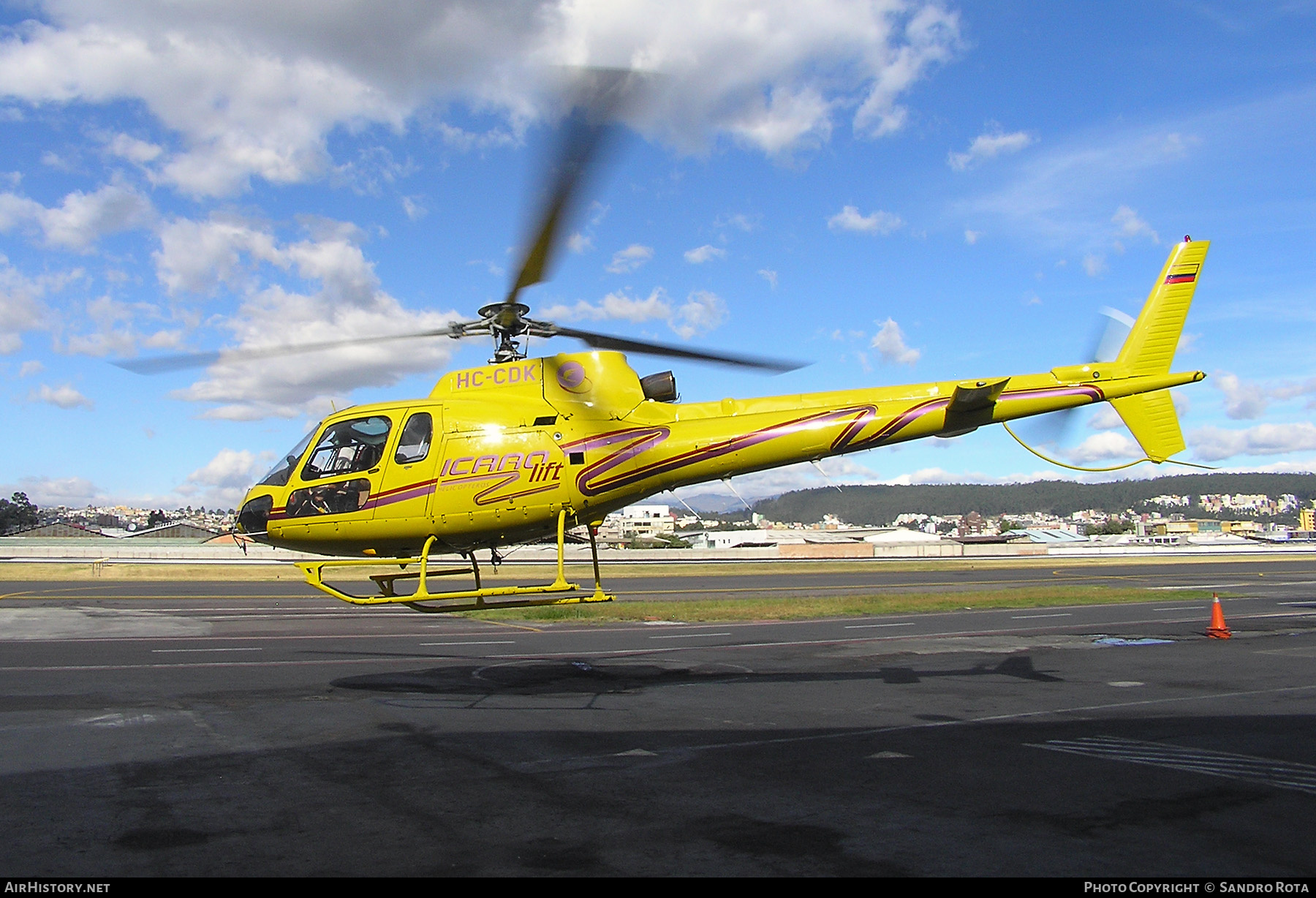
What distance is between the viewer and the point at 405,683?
48.2 ft

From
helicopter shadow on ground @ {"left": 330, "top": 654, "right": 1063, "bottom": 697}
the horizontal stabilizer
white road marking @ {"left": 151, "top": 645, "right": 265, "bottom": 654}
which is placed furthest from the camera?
white road marking @ {"left": 151, "top": 645, "right": 265, "bottom": 654}

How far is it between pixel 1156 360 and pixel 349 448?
41.3 ft

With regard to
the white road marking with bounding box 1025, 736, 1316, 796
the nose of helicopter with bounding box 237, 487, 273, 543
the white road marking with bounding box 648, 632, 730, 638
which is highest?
the nose of helicopter with bounding box 237, 487, 273, 543

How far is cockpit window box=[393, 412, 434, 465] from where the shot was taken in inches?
492

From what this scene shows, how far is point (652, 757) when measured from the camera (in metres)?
9.49

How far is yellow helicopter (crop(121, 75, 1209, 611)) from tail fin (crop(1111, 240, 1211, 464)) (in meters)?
0.05

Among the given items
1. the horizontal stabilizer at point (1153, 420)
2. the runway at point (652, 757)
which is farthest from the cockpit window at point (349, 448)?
the horizontal stabilizer at point (1153, 420)

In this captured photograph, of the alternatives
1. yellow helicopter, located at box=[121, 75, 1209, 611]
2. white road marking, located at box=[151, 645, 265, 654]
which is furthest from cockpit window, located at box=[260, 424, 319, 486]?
white road marking, located at box=[151, 645, 265, 654]

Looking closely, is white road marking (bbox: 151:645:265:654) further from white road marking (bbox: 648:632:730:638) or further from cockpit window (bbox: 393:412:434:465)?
white road marking (bbox: 648:632:730:638)

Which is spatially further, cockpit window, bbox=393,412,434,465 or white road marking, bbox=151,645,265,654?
white road marking, bbox=151,645,265,654

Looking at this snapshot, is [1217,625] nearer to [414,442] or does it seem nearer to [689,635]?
[689,635]
